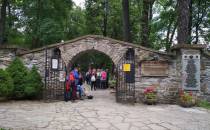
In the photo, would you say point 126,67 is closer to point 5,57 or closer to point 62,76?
point 62,76

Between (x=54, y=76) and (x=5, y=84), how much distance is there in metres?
2.18

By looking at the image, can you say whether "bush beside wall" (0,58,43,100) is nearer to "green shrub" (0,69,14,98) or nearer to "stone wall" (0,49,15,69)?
"green shrub" (0,69,14,98)

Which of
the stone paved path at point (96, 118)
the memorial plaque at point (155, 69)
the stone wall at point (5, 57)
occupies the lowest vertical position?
the stone paved path at point (96, 118)

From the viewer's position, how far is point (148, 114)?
29.4ft

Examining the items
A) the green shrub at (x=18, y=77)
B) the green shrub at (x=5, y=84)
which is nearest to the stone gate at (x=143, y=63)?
the green shrub at (x=18, y=77)

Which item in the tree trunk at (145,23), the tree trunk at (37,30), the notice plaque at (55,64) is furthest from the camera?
the tree trunk at (37,30)

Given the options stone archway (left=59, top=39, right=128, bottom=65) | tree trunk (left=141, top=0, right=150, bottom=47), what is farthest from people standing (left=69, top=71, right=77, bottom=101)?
tree trunk (left=141, top=0, right=150, bottom=47)

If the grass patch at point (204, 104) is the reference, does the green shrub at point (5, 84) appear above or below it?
above

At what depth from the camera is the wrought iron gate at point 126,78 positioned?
11.7 m

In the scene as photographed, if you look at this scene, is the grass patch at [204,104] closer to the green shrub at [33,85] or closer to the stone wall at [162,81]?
the stone wall at [162,81]

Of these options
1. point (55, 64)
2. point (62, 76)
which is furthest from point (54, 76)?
point (55, 64)

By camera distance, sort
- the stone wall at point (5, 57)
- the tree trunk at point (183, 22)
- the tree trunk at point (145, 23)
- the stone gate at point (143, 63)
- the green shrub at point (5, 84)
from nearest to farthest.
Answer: the green shrub at point (5, 84) < the stone gate at point (143, 63) < the stone wall at point (5, 57) < the tree trunk at point (183, 22) < the tree trunk at point (145, 23)

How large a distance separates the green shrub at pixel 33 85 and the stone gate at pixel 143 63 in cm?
32

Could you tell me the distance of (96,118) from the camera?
8.04m
